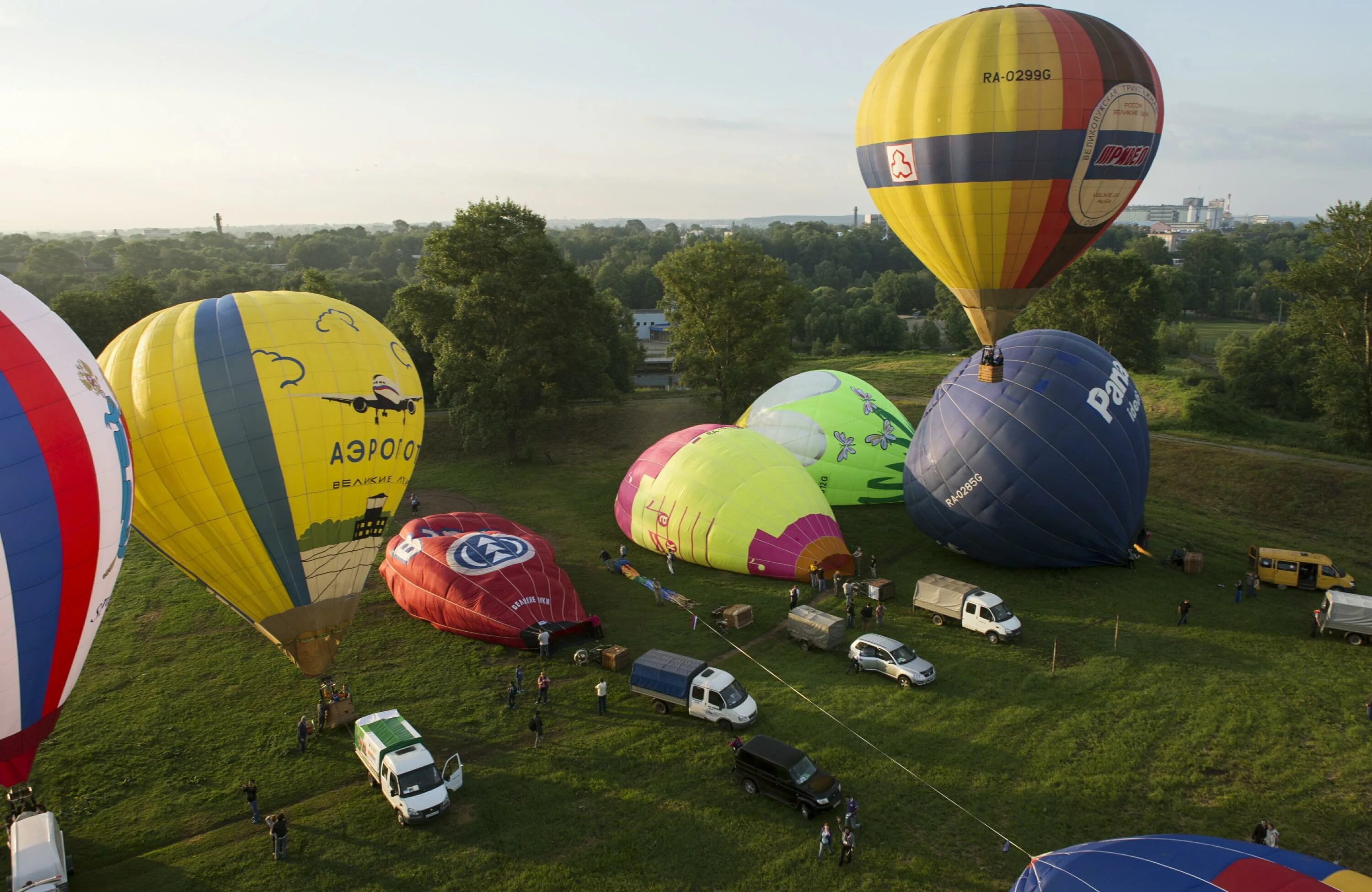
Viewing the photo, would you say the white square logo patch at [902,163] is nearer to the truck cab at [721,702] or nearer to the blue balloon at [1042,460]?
the blue balloon at [1042,460]

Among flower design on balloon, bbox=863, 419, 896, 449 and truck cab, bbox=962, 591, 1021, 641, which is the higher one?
flower design on balloon, bbox=863, 419, 896, 449

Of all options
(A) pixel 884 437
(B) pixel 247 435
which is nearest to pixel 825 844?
(B) pixel 247 435

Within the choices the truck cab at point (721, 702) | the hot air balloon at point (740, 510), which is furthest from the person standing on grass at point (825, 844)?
the hot air balloon at point (740, 510)

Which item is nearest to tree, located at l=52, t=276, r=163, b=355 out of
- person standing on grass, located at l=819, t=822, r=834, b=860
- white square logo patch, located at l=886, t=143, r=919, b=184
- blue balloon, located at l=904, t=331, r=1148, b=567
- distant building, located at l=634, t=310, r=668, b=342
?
white square logo patch, located at l=886, t=143, r=919, b=184

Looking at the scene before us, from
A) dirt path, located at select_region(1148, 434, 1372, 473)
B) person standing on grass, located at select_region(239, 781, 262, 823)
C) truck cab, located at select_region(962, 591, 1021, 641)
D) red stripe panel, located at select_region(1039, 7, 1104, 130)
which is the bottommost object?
person standing on grass, located at select_region(239, 781, 262, 823)

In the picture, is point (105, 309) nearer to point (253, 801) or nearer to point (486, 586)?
point (486, 586)

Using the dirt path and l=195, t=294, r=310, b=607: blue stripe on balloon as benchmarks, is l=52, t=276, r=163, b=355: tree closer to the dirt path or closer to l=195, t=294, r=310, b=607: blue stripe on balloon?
l=195, t=294, r=310, b=607: blue stripe on balloon

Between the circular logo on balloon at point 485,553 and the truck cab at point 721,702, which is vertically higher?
the circular logo on balloon at point 485,553
